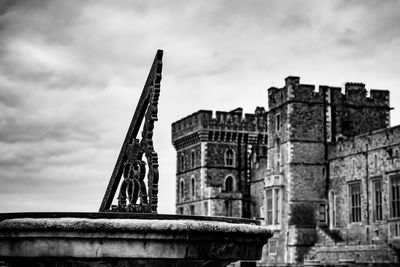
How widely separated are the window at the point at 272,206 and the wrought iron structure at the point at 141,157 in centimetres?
3399

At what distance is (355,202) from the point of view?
3606cm

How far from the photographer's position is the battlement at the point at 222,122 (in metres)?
49.3

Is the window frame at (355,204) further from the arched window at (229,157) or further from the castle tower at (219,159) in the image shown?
the arched window at (229,157)

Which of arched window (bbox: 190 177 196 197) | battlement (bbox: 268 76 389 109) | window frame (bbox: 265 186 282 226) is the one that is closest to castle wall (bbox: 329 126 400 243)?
battlement (bbox: 268 76 389 109)

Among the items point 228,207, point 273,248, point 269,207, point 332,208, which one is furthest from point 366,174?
point 228,207

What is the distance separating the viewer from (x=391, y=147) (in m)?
33.0

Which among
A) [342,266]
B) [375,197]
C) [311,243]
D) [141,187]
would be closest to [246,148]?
[311,243]

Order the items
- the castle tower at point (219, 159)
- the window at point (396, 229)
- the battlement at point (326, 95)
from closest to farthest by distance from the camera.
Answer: the window at point (396, 229), the battlement at point (326, 95), the castle tower at point (219, 159)

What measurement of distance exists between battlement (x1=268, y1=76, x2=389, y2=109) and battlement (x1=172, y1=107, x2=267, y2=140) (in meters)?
9.07

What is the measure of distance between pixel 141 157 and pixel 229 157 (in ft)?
148

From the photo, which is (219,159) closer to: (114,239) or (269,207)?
(269,207)

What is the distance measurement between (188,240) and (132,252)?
0.31 m

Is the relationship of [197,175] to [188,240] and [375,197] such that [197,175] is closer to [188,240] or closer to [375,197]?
[375,197]

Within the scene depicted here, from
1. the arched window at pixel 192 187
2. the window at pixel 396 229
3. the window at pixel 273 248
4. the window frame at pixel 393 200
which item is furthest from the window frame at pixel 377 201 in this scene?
the arched window at pixel 192 187
